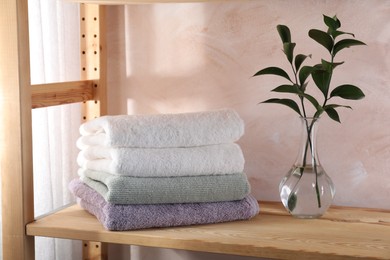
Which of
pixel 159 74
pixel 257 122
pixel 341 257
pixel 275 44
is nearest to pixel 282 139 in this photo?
pixel 257 122

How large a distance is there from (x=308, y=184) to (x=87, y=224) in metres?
0.39

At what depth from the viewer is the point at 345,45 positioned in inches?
45.2

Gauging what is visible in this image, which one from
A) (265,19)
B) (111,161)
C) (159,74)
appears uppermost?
(265,19)

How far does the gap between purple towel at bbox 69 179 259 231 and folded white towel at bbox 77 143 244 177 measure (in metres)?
0.06

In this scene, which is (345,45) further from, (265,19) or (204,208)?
(204,208)

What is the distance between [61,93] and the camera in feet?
4.33

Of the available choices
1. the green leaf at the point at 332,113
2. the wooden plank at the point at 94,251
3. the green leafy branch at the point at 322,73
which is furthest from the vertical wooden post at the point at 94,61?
the green leaf at the point at 332,113

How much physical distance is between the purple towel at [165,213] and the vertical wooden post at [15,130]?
13 cm

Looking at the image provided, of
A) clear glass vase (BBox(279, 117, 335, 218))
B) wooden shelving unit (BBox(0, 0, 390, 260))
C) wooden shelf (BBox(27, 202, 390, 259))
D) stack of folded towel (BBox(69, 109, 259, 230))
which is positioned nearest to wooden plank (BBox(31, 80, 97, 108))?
wooden shelving unit (BBox(0, 0, 390, 260))

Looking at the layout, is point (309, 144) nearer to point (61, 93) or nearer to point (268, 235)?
point (268, 235)

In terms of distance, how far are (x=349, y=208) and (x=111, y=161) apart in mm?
474

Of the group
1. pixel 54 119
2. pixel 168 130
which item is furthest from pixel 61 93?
pixel 168 130

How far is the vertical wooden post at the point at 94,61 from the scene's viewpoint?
4.74ft

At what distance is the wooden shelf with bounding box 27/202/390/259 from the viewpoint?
3.40ft
